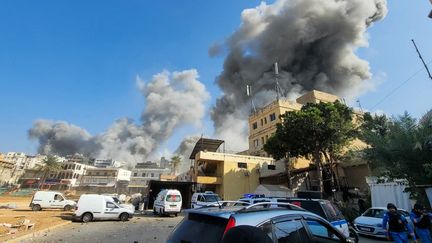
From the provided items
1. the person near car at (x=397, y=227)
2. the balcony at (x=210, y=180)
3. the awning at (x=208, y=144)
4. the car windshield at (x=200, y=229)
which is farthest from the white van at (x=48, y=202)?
the person near car at (x=397, y=227)

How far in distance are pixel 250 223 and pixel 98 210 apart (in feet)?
53.7

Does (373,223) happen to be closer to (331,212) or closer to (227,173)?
(331,212)

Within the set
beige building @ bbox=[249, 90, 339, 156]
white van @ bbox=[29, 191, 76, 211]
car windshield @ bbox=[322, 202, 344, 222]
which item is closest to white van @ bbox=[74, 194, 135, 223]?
white van @ bbox=[29, 191, 76, 211]

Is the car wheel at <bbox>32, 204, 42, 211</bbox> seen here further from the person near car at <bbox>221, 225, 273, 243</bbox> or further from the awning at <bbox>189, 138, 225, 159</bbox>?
the person near car at <bbox>221, 225, 273, 243</bbox>

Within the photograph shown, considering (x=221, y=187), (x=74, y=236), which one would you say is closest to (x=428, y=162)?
(x=74, y=236)

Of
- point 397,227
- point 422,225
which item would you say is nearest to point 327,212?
point 397,227

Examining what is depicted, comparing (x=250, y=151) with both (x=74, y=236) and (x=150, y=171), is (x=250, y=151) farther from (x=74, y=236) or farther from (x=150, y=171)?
(x=150, y=171)

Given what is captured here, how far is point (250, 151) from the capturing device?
162ft

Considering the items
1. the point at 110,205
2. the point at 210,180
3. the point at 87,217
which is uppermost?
the point at 210,180

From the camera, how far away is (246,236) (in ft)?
6.89

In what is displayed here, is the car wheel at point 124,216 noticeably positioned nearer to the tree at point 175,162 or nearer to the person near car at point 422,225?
the person near car at point 422,225

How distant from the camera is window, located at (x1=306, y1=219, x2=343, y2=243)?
411cm

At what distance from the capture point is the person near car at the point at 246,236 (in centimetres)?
207

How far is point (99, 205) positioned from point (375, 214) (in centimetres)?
1622
